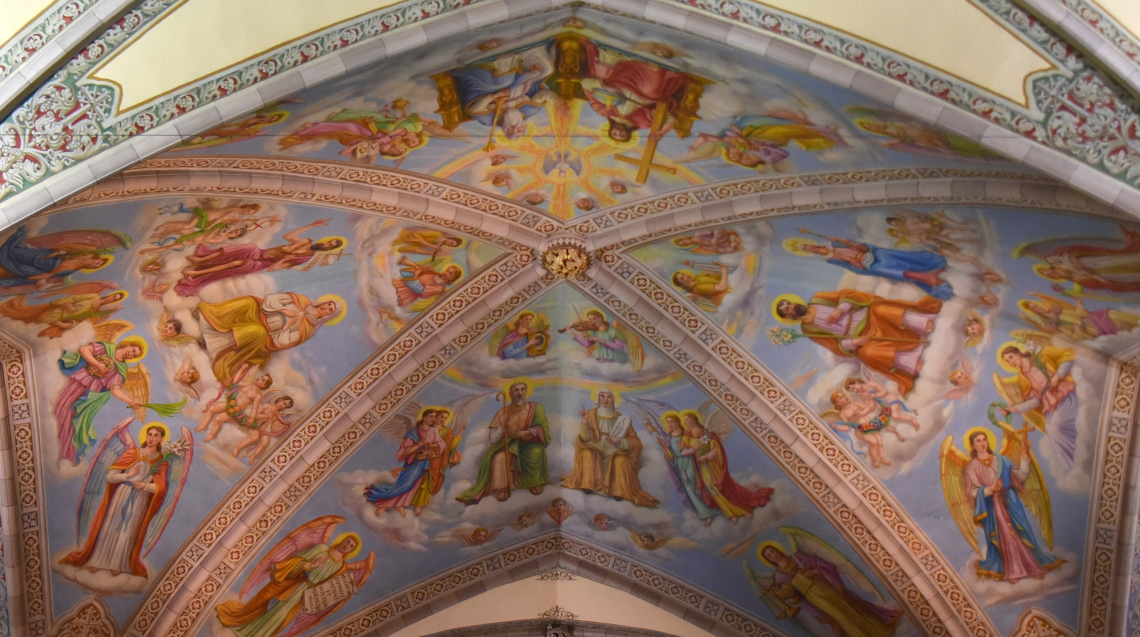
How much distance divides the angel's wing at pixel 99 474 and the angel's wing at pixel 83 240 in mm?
2176

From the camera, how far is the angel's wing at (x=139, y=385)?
1187 centimetres

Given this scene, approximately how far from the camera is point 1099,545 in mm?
12156

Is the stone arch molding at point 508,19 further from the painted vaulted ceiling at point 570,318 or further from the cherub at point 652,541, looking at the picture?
the cherub at point 652,541

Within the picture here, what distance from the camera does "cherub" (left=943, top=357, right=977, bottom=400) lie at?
12.1 metres

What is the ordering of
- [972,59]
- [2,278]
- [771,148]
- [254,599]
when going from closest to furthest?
[972,59] < [2,278] < [771,148] < [254,599]

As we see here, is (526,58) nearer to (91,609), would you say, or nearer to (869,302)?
(869,302)

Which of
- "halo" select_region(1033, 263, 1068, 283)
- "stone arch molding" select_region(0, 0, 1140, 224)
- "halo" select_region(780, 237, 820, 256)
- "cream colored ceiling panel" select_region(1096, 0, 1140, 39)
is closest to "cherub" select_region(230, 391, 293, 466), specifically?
"stone arch molding" select_region(0, 0, 1140, 224)

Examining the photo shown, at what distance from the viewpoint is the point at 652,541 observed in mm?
14336

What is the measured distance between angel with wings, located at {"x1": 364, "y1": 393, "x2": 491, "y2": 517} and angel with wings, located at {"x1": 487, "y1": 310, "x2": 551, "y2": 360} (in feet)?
1.96

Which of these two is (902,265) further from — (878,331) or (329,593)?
(329,593)

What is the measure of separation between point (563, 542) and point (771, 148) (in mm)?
5848

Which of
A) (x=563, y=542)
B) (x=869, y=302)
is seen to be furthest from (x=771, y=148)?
(x=563, y=542)

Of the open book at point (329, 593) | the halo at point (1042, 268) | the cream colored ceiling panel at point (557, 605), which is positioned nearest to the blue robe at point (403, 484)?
the open book at point (329, 593)

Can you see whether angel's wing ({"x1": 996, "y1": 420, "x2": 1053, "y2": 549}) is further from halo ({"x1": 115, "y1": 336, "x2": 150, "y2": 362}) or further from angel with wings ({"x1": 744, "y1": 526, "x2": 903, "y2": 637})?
halo ({"x1": 115, "y1": 336, "x2": 150, "y2": 362})
